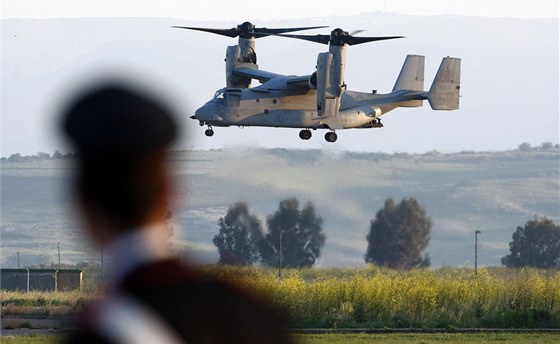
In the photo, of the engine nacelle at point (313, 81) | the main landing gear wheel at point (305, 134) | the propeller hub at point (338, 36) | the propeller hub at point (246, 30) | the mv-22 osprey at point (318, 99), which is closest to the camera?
the mv-22 osprey at point (318, 99)

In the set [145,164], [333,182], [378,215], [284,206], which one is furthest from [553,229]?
[145,164]

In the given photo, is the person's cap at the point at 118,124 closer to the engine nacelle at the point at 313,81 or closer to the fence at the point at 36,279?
the fence at the point at 36,279

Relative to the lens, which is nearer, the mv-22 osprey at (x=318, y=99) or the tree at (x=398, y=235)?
the mv-22 osprey at (x=318, y=99)

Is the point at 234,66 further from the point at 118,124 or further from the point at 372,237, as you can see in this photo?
the point at 118,124

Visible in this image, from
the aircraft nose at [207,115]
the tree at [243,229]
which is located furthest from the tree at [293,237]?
the aircraft nose at [207,115]

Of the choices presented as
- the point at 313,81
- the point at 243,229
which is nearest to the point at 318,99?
the point at 313,81

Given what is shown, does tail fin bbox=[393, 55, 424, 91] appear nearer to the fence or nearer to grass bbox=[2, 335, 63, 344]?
the fence

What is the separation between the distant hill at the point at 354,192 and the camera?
84938 millimetres

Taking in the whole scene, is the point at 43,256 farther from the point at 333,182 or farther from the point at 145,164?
the point at 145,164

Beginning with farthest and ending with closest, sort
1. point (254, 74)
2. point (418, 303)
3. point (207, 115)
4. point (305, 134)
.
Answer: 1. point (254, 74)
2. point (305, 134)
3. point (207, 115)
4. point (418, 303)

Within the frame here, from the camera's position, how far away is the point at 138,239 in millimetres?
2764

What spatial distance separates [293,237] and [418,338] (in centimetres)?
6604

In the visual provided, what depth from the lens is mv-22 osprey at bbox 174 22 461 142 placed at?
58.3 metres

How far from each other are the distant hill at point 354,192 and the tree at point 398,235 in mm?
1555
